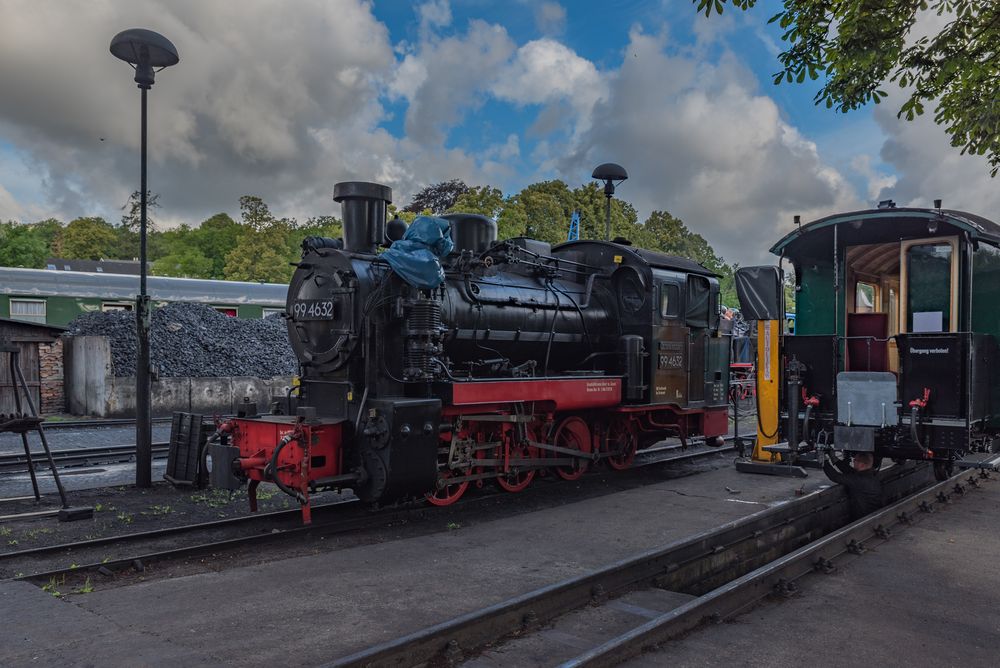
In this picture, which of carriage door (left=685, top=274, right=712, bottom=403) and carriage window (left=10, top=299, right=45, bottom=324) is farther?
carriage window (left=10, top=299, right=45, bottom=324)

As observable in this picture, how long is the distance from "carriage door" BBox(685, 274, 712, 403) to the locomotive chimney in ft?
17.2

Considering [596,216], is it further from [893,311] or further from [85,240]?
[85,240]

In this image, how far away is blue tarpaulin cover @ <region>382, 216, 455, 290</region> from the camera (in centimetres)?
726

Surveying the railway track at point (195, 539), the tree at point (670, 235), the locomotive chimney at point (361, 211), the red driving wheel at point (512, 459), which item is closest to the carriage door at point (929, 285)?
the red driving wheel at point (512, 459)

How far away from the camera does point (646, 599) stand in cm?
528

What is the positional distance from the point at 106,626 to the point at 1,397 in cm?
500

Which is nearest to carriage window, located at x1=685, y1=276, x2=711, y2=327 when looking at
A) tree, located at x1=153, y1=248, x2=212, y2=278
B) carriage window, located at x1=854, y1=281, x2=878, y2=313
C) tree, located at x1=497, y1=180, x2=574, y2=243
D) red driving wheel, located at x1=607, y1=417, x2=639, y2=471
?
red driving wheel, located at x1=607, y1=417, x2=639, y2=471

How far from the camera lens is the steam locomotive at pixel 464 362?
277 inches

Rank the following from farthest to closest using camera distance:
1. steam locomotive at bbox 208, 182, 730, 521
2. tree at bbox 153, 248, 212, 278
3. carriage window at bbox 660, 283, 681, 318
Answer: tree at bbox 153, 248, 212, 278 < carriage window at bbox 660, 283, 681, 318 < steam locomotive at bbox 208, 182, 730, 521

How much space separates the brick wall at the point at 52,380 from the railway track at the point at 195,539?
42.0 ft

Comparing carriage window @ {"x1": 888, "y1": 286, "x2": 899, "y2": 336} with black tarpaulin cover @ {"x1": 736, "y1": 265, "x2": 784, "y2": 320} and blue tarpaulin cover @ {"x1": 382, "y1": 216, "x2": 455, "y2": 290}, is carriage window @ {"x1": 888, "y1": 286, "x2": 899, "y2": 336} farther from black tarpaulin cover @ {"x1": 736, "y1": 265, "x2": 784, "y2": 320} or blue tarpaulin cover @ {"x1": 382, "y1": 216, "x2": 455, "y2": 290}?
blue tarpaulin cover @ {"x1": 382, "y1": 216, "x2": 455, "y2": 290}

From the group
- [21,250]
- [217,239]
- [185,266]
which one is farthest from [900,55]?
[217,239]

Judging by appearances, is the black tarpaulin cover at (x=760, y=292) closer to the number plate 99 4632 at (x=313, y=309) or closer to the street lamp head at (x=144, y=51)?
the number plate 99 4632 at (x=313, y=309)

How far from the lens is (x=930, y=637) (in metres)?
4.69
